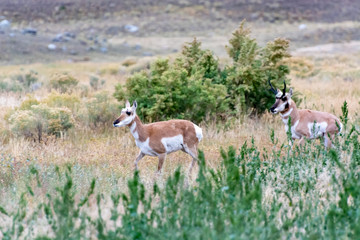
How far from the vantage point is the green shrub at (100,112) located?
13695 mm

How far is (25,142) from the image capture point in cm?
1110

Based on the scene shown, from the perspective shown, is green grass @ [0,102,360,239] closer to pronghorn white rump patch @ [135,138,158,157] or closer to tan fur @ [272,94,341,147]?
pronghorn white rump patch @ [135,138,158,157]

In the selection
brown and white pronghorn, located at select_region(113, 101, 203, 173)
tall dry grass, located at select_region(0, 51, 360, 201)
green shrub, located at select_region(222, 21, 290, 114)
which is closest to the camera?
brown and white pronghorn, located at select_region(113, 101, 203, 173)

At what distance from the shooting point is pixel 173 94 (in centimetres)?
1280

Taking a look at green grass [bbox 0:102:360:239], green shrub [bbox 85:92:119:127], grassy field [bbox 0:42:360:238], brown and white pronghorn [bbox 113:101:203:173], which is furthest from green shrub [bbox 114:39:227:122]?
green grass [bbox 0:102:360:239]

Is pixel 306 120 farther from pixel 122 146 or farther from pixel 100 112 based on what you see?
pixel 100 112

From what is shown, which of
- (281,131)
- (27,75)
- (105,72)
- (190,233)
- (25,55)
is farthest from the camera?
(25,55)

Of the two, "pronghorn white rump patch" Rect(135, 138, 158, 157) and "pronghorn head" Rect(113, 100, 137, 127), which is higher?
"pronghorn head" Rect(113, 100, 137, 127)

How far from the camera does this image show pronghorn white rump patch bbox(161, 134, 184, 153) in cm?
894

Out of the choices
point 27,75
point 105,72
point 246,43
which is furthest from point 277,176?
point 105,72

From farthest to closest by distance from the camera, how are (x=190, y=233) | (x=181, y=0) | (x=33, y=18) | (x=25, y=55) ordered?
(x=181, y=0), (x=33, y=18), (x=25, y=55), (x=190, y=233)

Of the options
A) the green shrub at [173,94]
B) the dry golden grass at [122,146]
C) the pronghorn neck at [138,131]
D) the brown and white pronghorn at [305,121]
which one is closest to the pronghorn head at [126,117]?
the pronghorn neck at [138,131]

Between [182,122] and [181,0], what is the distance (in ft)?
229

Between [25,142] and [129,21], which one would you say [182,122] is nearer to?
[25,142]
